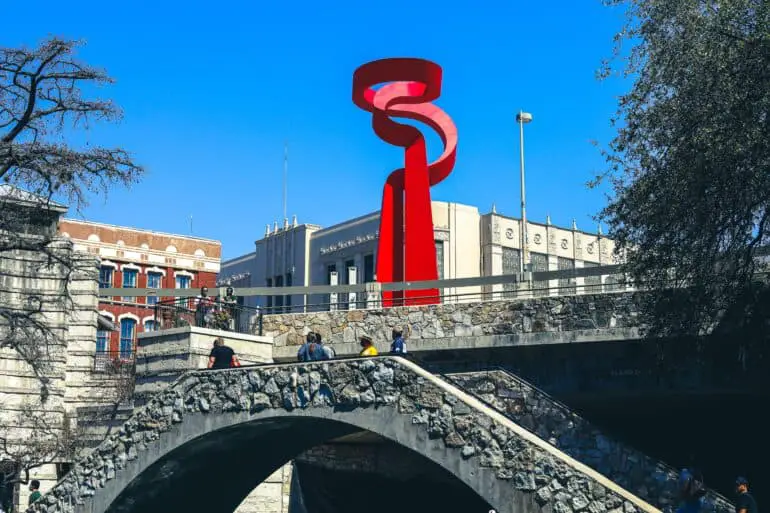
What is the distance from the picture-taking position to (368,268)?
5225 cm

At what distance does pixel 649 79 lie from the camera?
20.6 meters

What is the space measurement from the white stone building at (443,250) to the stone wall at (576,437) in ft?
91.1

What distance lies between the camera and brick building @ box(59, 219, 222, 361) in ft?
198

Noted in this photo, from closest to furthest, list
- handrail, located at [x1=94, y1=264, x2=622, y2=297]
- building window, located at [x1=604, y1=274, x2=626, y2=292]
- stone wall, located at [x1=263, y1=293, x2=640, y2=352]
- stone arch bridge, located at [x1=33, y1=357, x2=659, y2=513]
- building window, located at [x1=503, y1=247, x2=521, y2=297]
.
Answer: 1. stone arch bridge, located at [x1=33, y1=357, x2=659, y2=513]
2. building window, located at [x1=604, y1=274, x2=626, y2=292]
3. stone wall, located at [x1=263, y1=293, x2=640, y2=352]
4. handrail, located at [x1=94, y1=264, x2=622, y2=297]
5. building window, located at [x1=503, y1=247, x2=521, y2=297]

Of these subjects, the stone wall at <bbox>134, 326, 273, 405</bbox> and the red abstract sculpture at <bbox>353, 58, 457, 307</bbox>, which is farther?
the red abstract sculpture at <bbox>353, 58, 457, 307</bbox>

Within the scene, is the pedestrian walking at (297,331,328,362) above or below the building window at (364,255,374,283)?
below

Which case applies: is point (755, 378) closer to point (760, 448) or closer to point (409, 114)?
point (760, 448)

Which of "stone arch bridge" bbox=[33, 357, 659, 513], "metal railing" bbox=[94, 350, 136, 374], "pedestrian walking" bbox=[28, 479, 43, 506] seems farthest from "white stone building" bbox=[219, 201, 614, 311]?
"stone arch bridge" bbox=[33, 357, 659, 513]

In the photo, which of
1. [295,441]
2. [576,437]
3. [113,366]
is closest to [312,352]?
[295,441]

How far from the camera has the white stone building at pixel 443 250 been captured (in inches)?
2041

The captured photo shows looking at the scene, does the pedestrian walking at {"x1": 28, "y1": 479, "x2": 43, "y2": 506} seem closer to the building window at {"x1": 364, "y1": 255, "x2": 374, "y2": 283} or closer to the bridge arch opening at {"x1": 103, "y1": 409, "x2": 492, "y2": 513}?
the bridge arch opening at {"x1": 103, "y1": 409, "x2": 492, "y2": 513}

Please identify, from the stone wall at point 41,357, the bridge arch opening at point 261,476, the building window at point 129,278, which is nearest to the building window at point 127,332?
the building window at point 129,278

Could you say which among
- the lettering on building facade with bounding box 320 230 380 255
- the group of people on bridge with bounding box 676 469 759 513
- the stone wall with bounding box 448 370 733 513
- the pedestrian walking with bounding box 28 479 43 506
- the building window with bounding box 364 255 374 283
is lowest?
the pedestrian walking with bounding box 28 479 43 506

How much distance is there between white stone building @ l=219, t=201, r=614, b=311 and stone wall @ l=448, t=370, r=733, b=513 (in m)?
27.8
